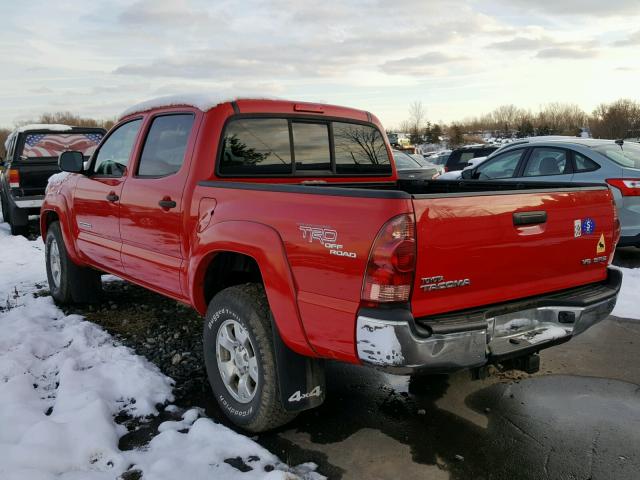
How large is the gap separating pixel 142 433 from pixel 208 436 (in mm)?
441

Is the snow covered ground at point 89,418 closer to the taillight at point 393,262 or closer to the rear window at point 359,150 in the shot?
the taillight at point 393,262

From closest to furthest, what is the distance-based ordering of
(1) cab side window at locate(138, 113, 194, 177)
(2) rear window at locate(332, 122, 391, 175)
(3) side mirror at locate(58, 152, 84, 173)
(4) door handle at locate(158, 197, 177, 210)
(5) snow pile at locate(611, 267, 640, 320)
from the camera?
(4) door handle at locate(158, 197, 177, 210) → (1) cab side window at locate(138, 113, 194, 177) → (2) rear window at locate(332, 122, 391, 175) → (3) side mirror at locate(58, 152, 84, 173) → (5) snow pile at locate(611, 267, 640, 320)

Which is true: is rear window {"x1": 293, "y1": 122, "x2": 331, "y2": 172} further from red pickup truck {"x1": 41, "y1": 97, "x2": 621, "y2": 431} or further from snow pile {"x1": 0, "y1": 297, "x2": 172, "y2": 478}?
snow pile {"x1": 0, "y1": 297, "x2": 172, "y2": 478}

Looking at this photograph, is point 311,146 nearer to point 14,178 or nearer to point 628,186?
point 628,186

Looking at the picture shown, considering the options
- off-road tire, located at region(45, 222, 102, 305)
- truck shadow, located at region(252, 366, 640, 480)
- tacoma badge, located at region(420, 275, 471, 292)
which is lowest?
truck shadow, located at region(252, 366, 640, 480)

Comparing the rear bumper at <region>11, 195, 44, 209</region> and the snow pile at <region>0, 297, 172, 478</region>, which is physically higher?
the rear bumper at <region>11, 195, 44, 209</region>

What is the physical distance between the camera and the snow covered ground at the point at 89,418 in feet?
9.24

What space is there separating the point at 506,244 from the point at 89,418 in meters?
2.56

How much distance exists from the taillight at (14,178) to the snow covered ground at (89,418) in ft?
21.3

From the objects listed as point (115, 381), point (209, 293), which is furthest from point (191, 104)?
point (115, 381)

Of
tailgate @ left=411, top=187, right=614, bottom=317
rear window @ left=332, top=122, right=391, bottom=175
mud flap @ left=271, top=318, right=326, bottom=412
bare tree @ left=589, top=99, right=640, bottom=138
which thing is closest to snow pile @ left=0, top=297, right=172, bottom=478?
mud flap @ left=271, top=318, right=326, bottom=412

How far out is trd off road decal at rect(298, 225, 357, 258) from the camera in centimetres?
253

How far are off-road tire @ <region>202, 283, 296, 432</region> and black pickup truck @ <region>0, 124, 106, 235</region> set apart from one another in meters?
8.40

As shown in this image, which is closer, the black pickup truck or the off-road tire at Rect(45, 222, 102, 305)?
the off-road tire at Rect(45, 222, 102, 305)
